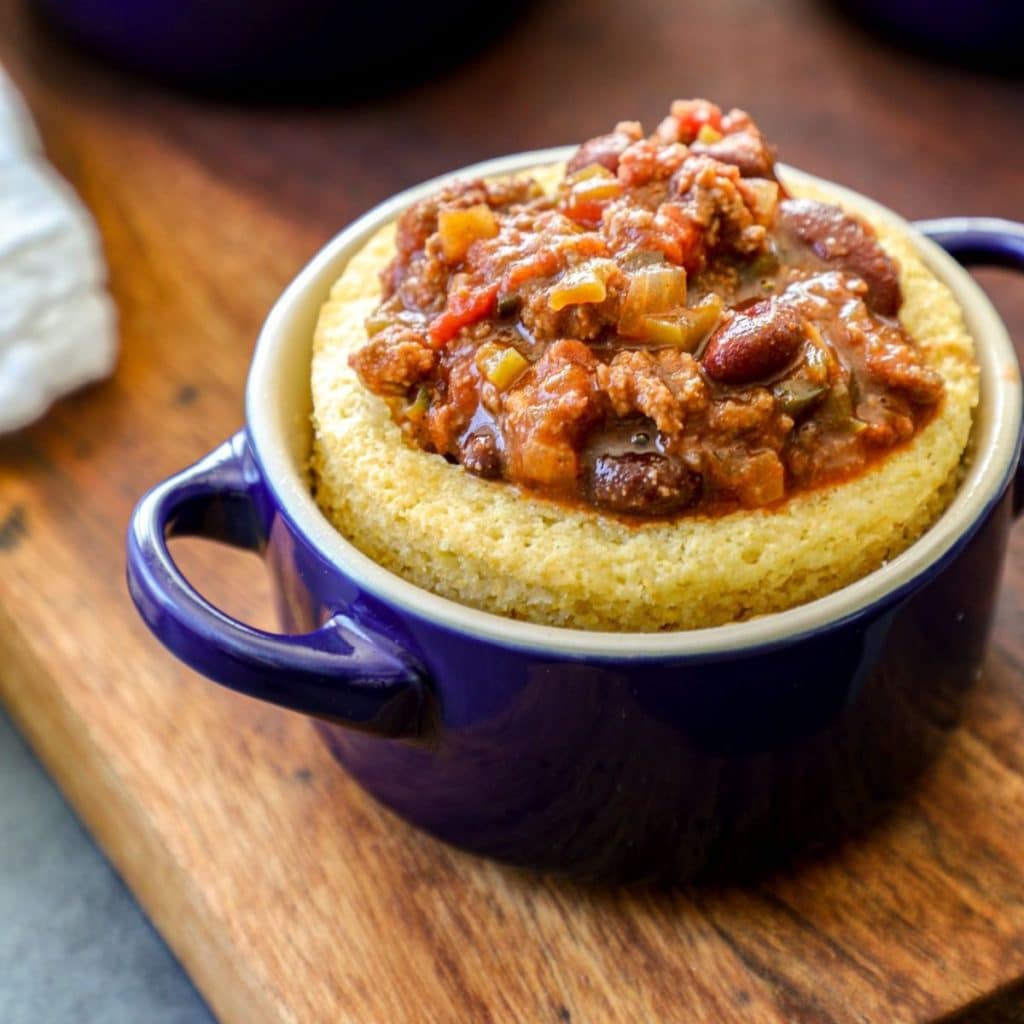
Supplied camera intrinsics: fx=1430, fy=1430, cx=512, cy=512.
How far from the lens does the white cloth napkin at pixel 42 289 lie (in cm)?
175

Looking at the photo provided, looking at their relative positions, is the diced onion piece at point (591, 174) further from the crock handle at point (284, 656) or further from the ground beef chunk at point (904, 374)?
the crock handle at point (284, 656)

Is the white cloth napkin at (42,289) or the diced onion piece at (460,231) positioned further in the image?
the white cloth napkin at (42,289)

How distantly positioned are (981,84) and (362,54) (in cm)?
94

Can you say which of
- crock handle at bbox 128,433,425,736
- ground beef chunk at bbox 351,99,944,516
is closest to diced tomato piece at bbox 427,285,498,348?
ground beef chunk at bbox 351,99,944,516

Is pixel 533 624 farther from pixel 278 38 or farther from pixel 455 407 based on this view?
pixel 278 38

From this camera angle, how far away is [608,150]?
1.27 m

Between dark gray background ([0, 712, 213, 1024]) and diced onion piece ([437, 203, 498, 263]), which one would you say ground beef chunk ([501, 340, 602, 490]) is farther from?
dark gray background ([0, 712, 213, 1024])

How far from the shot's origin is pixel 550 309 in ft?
3.62

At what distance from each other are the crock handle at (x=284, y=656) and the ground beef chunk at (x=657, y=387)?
0.25 m

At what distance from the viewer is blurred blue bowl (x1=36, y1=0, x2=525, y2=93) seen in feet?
6.89

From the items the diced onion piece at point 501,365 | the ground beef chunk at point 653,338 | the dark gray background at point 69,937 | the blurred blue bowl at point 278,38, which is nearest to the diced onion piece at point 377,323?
the ground beef chunk at point 653,338

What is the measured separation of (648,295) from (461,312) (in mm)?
150

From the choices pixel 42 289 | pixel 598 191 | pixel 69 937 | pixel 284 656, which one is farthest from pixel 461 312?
pixel 42 289

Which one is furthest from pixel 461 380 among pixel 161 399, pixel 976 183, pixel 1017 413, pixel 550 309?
pixel 976 183
